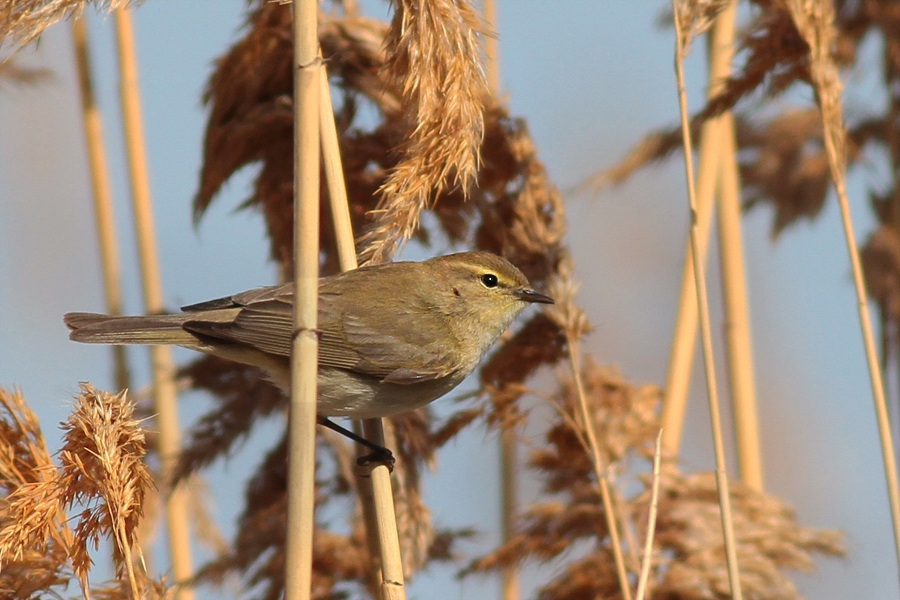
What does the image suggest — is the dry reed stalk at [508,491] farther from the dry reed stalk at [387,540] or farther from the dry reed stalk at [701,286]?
the dry reed stalk at [387,540]

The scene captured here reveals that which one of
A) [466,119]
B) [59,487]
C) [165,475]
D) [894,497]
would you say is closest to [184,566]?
[165,475]

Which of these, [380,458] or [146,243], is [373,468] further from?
[146,243]

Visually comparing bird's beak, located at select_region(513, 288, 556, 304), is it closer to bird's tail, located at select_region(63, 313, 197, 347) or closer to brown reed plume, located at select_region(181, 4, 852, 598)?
brown reed plume, located at select_region(181, 4, 852, 598)

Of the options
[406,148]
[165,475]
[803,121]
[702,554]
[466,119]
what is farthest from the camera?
[803,121]

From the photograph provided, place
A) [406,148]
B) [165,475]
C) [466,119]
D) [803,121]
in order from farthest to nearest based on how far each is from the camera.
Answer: [803,121], [165,475], [406,148], [466,119]

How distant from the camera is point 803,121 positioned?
12.7 ft

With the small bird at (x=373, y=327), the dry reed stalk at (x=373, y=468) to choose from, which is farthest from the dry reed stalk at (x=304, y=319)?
the small bird at (x=373, y=327)

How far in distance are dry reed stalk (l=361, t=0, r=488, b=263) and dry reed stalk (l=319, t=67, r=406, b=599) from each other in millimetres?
81

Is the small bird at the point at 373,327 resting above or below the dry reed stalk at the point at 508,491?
above

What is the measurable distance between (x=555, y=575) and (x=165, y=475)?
120 cm

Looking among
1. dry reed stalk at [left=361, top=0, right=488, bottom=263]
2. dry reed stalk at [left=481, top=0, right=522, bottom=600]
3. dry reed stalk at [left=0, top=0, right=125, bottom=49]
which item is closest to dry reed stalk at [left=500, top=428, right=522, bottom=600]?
dry reed stalk at [left=481, top=0, right=522, bottom=600]

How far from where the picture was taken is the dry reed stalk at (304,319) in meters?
1.54

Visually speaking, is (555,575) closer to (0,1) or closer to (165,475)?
(165,475)

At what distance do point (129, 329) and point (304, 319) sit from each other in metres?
1.07
